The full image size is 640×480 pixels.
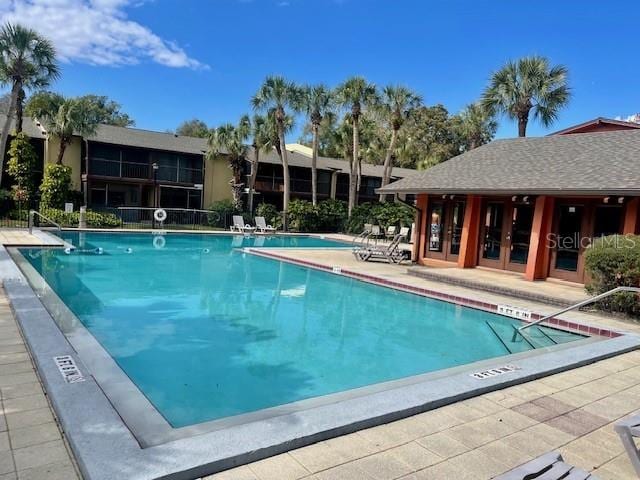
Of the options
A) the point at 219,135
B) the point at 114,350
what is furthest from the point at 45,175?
the point at 114,350

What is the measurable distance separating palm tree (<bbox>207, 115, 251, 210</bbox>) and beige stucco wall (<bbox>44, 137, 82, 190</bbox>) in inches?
286

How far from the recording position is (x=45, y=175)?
23.6 metres

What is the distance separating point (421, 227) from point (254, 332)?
29.4 feet

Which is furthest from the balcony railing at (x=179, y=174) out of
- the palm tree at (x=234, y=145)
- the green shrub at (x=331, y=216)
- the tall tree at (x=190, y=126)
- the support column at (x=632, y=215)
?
the tall tree at (x=190, y=126)

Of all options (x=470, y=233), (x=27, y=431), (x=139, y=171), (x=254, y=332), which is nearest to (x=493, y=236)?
(x=470, y=233)

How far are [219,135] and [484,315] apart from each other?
22.2 m

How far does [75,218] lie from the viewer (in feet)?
73.5

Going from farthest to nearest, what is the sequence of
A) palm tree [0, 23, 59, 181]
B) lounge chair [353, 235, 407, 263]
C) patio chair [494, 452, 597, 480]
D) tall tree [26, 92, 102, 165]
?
tall tree [26, 92, 102, 165], palm tree [0, 23, 59, 181], lounge chair [353, 235, 407, 263], patio chair [494, 452, 597, 480]

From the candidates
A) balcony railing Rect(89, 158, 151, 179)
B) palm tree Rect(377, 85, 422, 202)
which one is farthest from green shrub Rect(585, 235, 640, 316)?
balcony railing Rect(89, 158, 151, 179)

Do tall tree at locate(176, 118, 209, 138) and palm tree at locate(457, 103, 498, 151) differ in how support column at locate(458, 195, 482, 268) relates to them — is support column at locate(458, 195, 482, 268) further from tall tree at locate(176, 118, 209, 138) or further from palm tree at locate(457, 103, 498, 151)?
tall tree at locate(176, 118, 209, 138)

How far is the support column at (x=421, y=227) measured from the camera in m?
15.2

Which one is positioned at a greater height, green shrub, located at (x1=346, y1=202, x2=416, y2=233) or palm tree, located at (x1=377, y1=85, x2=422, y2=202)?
palm tree, located at (x1=377, y1=85, x2=422, y2=202)

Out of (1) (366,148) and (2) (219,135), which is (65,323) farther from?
(1) (366,148)

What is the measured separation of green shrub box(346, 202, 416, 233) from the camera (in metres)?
25.9
